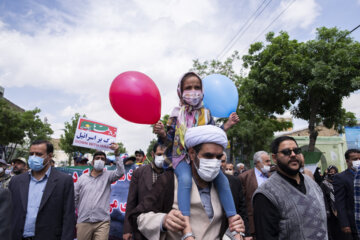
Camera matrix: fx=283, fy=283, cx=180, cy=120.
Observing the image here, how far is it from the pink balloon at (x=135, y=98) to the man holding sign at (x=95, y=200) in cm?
190

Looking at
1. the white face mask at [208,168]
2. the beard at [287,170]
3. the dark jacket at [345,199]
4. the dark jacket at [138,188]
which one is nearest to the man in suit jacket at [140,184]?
the dark jacket at [138,188]

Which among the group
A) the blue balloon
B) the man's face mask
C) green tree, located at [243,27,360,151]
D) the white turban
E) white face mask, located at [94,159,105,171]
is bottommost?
the white turban

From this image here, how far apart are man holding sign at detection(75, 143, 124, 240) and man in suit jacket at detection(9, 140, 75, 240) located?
1.25 metres

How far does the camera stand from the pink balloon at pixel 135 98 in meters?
2.97

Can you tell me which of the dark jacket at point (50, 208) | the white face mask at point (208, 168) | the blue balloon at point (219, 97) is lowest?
the dark jacket at point (50, 208)

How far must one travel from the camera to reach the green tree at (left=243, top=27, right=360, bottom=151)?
506 inches

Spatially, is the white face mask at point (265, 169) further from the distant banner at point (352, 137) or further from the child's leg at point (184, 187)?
the distant banner at point (352, 137)

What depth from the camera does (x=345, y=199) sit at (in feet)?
15.4

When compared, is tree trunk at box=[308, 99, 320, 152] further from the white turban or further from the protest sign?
the white turban

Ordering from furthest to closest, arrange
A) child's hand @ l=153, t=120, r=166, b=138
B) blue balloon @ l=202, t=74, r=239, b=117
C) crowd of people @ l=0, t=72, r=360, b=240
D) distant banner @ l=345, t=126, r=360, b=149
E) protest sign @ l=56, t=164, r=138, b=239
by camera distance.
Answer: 1. distant banner @ l=345, t=126, r=360, b=149
2. protest sign @ l=56, t=164, r=138, b=239
3. blue balloon @ l=202, t=74, r=239, b=117
4. child's hand @ l=153, t=120, r=166, b=138
5. crowd of people @ l=0, t=72, r=360, b=240

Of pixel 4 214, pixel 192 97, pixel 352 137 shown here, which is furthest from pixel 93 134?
pixel 352 137

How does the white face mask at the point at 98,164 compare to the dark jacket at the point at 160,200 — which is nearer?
the dark jacket at the point at 160,200

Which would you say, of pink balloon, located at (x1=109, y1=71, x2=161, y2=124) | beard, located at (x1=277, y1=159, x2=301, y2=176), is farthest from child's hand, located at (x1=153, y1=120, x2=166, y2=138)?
beard, located at (x1=277, y1=159, x2=301, y2=176)

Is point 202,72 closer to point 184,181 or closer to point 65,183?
point 65,183
